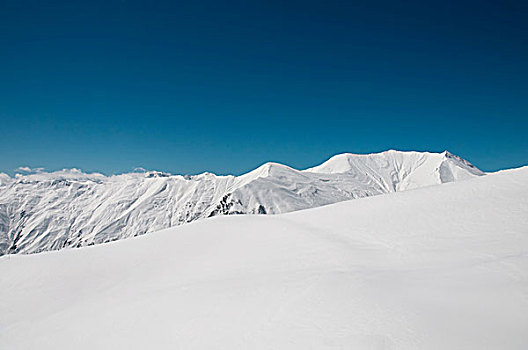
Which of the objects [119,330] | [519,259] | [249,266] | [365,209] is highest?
[365,209]

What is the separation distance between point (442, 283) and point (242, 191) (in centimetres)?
15057

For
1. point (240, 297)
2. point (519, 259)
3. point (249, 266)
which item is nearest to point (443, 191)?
point (519, 259)

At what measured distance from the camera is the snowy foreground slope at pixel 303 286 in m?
6.35

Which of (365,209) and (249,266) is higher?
(365,209)

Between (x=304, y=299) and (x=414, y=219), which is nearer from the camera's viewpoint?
(x=304, y=299)

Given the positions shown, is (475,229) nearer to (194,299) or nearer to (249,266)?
(249,266)

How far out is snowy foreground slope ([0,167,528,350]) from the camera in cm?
635

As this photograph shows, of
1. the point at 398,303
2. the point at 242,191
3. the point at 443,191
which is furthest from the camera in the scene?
the point at 242,191

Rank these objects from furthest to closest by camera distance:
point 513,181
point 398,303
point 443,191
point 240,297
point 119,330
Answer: point 443,191 < point 513,181 < point 240,297 < point 119,330 < point 398,303

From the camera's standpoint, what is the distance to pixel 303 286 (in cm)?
857

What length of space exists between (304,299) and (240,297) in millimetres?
1787

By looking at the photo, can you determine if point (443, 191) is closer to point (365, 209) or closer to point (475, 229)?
point (365, 209)

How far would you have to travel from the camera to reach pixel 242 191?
517 feet

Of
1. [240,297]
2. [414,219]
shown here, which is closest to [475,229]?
[414,219]
